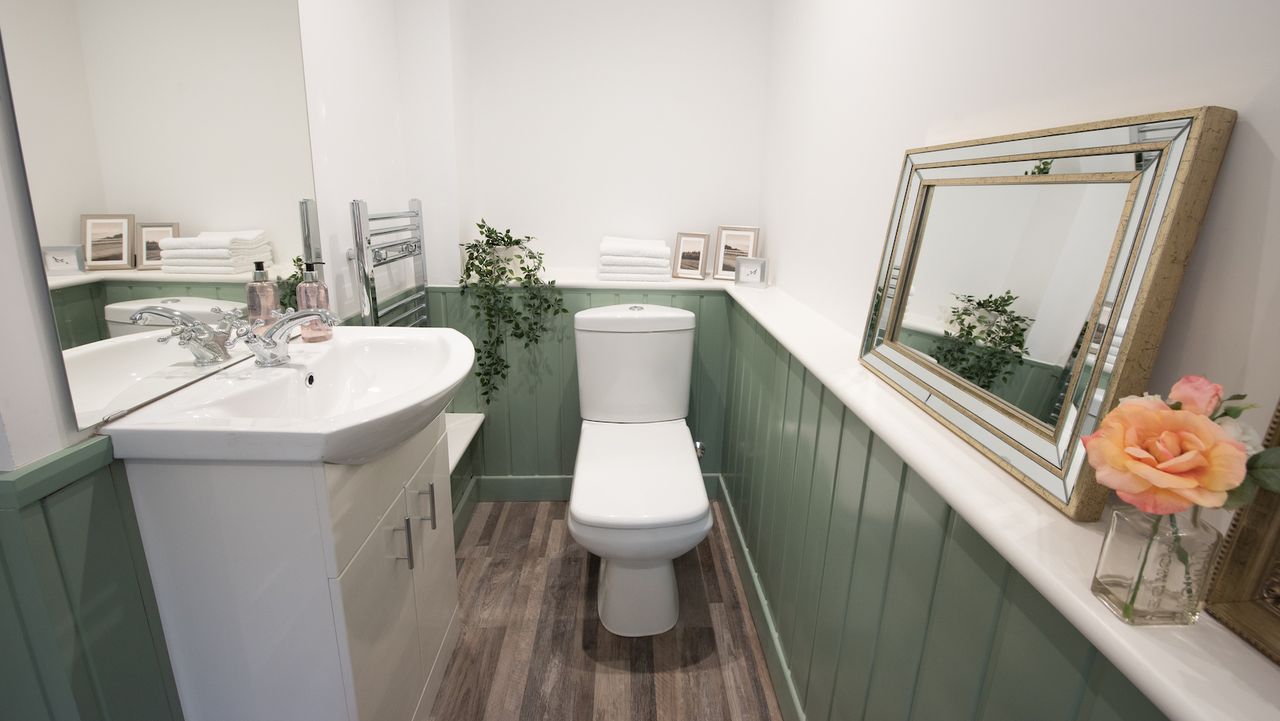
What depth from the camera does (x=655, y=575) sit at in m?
1.91

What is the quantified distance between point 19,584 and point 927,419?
4.61 feet

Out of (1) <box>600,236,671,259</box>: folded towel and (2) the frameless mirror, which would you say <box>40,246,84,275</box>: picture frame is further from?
(1) <box>600,236,671,259</box>: folded towel

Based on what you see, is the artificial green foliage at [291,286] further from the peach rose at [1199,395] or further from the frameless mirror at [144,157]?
the peach rose at [1199,395]

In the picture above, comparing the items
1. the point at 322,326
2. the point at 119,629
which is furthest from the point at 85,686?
the point at 322,326

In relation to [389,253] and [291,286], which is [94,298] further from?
[389,253]

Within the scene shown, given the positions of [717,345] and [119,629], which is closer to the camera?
[119,629]

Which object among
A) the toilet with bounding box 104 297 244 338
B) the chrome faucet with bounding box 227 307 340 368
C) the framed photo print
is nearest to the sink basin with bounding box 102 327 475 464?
the chrome faucet with bounding box 227 307 340 368

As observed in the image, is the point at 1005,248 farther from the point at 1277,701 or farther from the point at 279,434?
the point at 279,434

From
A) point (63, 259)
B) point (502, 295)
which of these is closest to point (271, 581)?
point (63, 259)

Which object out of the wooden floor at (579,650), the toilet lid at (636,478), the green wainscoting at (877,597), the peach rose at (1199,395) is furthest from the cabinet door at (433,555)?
the peach rose at (1199,395)

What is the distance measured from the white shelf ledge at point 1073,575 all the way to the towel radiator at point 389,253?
1.45m

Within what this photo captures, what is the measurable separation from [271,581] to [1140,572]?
1.27 meters

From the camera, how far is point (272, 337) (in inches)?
52.1

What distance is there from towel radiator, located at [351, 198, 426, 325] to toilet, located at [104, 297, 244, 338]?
54 centimetres
